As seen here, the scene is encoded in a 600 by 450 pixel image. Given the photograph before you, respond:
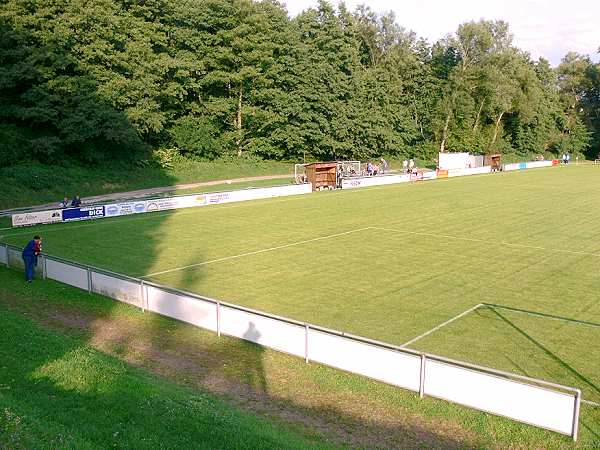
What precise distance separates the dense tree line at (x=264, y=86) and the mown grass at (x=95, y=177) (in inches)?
80.8

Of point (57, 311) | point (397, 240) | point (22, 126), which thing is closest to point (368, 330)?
point (57, 311)

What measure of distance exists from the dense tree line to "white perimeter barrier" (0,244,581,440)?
35774 mm

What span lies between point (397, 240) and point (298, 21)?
55.7m

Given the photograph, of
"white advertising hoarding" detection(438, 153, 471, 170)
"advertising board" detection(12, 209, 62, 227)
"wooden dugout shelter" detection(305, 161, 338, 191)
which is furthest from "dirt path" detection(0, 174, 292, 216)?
"white advertising hoarding" detection(438, 153, 471, 170)

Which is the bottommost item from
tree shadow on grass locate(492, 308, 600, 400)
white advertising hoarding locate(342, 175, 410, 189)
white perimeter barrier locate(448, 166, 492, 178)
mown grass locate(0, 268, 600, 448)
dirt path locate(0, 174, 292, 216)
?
white perimeter barrier locate(448, 166, 492, 178)

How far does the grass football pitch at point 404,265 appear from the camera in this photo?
47.8 ft

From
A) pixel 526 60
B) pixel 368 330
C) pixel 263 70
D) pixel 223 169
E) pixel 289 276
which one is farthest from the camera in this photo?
pixel 526 60

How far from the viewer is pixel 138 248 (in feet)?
85.7

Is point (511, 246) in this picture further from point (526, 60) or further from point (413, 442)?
point (526, 60)

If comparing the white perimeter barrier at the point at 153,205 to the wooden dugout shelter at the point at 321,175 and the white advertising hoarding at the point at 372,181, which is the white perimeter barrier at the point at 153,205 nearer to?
the wooden dugout shelter at the point at 321,175

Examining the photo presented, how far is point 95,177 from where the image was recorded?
160 feet

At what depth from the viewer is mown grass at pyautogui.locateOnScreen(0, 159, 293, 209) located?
137ft

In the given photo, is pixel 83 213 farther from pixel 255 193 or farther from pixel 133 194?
pixel 255 193

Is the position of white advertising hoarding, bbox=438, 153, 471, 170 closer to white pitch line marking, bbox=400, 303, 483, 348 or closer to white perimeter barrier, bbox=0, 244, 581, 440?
white pitch line marking, bbox=400, 303, 483, 348
